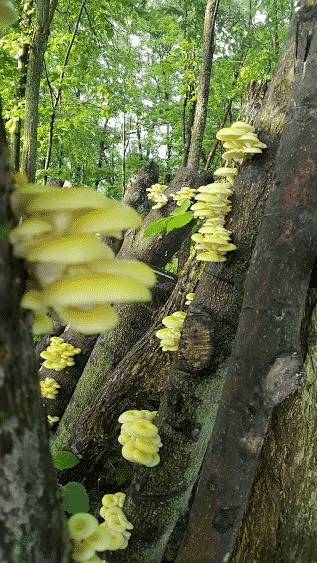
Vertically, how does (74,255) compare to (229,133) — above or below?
below

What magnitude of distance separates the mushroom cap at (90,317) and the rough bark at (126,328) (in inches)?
107

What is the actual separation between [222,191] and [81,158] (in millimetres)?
13567

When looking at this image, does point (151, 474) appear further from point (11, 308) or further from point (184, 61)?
point (184, 61)

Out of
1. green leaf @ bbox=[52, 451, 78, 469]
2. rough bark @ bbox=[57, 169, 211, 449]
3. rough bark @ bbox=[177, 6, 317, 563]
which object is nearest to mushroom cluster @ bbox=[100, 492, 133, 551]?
green leaf @ bbox=[52, 451, 78, 469]

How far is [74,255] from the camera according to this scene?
714 millimetres

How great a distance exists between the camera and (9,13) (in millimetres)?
684

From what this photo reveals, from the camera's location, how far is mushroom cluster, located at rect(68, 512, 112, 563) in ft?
3.28

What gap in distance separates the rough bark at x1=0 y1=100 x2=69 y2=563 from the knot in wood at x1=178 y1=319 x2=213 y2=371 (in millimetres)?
1299

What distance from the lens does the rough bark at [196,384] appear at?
2.01 meters

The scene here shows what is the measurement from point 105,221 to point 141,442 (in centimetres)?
146

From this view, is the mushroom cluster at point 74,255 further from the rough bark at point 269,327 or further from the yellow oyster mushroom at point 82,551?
the rough bark at point 269,327

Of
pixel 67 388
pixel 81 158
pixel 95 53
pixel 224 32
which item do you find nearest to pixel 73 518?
pixel 67 388

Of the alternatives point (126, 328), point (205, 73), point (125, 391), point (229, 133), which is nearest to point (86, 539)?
point (229, 133)

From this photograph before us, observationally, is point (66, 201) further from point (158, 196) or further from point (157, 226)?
point (158, 196)
